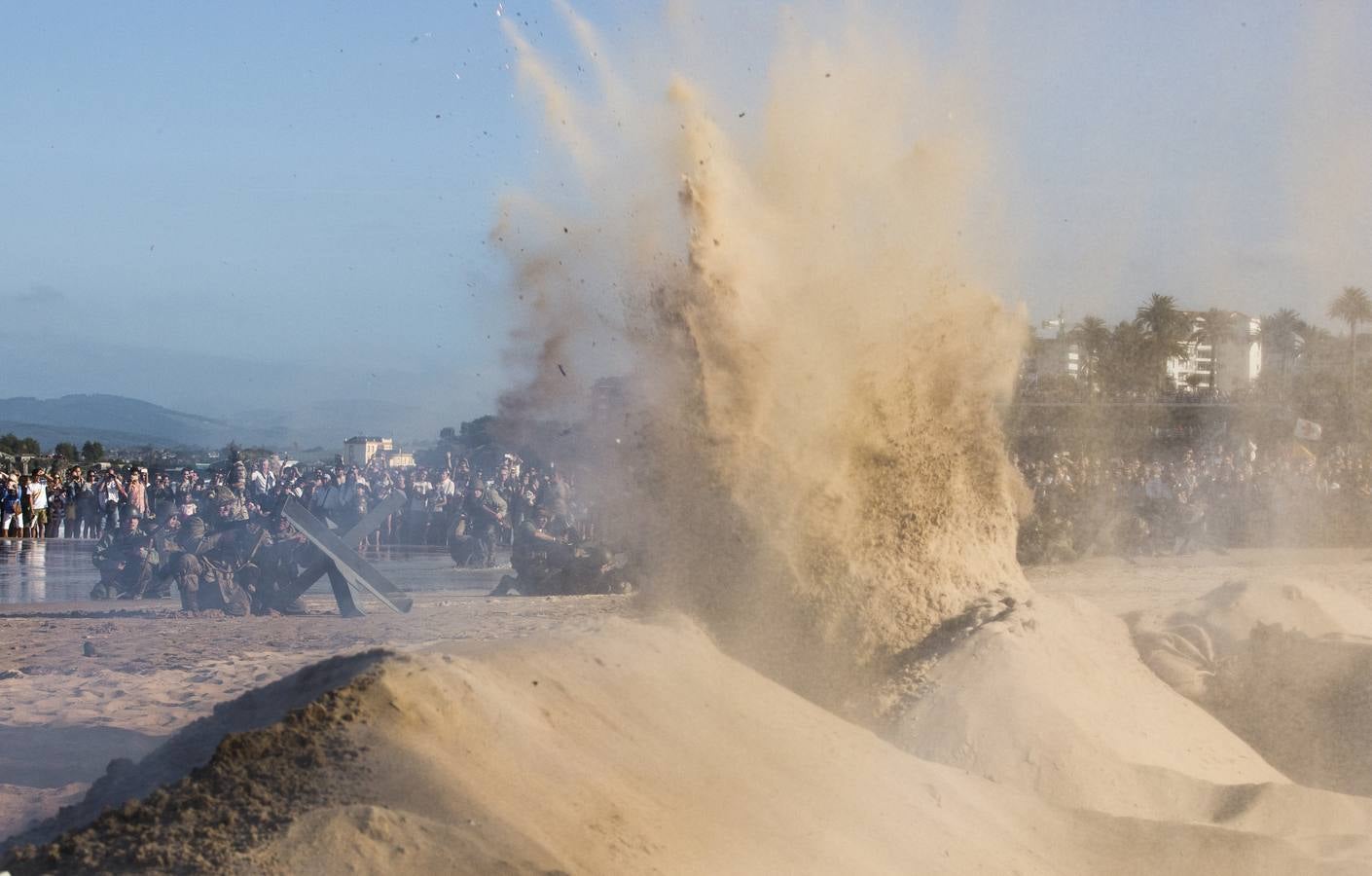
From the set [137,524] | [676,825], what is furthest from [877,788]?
[137,524]

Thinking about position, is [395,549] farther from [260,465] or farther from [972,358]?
[972,358]

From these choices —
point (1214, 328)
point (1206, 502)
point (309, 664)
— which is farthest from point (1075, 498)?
point (309, 664)

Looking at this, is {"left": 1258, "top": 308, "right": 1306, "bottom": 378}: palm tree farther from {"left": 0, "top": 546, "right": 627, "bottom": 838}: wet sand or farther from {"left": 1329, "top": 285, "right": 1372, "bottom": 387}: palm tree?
{"left": 0, "top": 546, "right": 627, "bottom": 838}: wet sand

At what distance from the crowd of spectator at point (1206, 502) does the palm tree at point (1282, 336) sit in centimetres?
801

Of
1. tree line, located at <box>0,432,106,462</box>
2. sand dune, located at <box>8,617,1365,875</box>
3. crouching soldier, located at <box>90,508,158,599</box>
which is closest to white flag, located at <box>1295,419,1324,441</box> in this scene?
sand dune, located at <box>8,617,1365,875</box>

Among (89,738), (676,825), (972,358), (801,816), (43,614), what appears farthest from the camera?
(43,614)

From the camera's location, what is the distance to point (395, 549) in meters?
21.5

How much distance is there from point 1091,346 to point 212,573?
73.0 ft

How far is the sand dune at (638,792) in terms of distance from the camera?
438 cm

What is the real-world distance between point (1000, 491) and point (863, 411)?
1.43m

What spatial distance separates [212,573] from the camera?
44.1ft

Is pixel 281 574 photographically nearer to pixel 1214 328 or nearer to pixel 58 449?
pixel 1214 328

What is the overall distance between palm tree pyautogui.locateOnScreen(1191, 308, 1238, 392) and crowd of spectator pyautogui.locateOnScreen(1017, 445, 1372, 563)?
6.68 metres

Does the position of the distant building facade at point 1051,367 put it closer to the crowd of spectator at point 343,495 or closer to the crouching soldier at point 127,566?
the crowd of spectator at point 343,495
